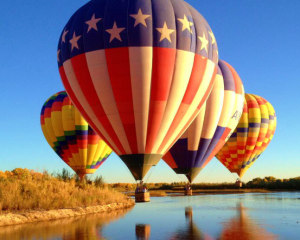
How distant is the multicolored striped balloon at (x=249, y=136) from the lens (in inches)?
1583

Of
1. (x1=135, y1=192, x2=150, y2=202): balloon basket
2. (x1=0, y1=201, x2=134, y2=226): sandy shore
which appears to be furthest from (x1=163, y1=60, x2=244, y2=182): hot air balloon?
(x1=0, y1=201, x2=134, y2=226): sandy shore

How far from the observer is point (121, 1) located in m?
20.8

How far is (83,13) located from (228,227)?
13.6 meters

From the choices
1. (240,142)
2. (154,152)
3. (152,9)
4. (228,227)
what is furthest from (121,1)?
(240,142)

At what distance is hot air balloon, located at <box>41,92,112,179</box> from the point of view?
34.3 m

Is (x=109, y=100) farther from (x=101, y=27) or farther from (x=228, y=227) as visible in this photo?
(x=228, y=227)

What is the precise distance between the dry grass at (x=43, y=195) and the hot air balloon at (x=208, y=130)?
7.14m

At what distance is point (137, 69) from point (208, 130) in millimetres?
9847

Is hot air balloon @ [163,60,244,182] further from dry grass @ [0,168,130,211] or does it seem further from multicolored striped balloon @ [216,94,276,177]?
multicolored striped balloon @ [216,94,276,177]

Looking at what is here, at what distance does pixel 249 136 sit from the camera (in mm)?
40375

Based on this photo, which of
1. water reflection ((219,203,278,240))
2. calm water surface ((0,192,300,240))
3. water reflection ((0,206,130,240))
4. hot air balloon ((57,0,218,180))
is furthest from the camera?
hot air balloon ((57,0,218,180))

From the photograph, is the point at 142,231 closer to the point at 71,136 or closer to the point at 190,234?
the point at 190,234

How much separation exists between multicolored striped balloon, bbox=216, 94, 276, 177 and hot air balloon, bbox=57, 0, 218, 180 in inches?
766

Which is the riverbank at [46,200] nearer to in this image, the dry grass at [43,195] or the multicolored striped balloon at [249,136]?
the dry grass at [43,195]
